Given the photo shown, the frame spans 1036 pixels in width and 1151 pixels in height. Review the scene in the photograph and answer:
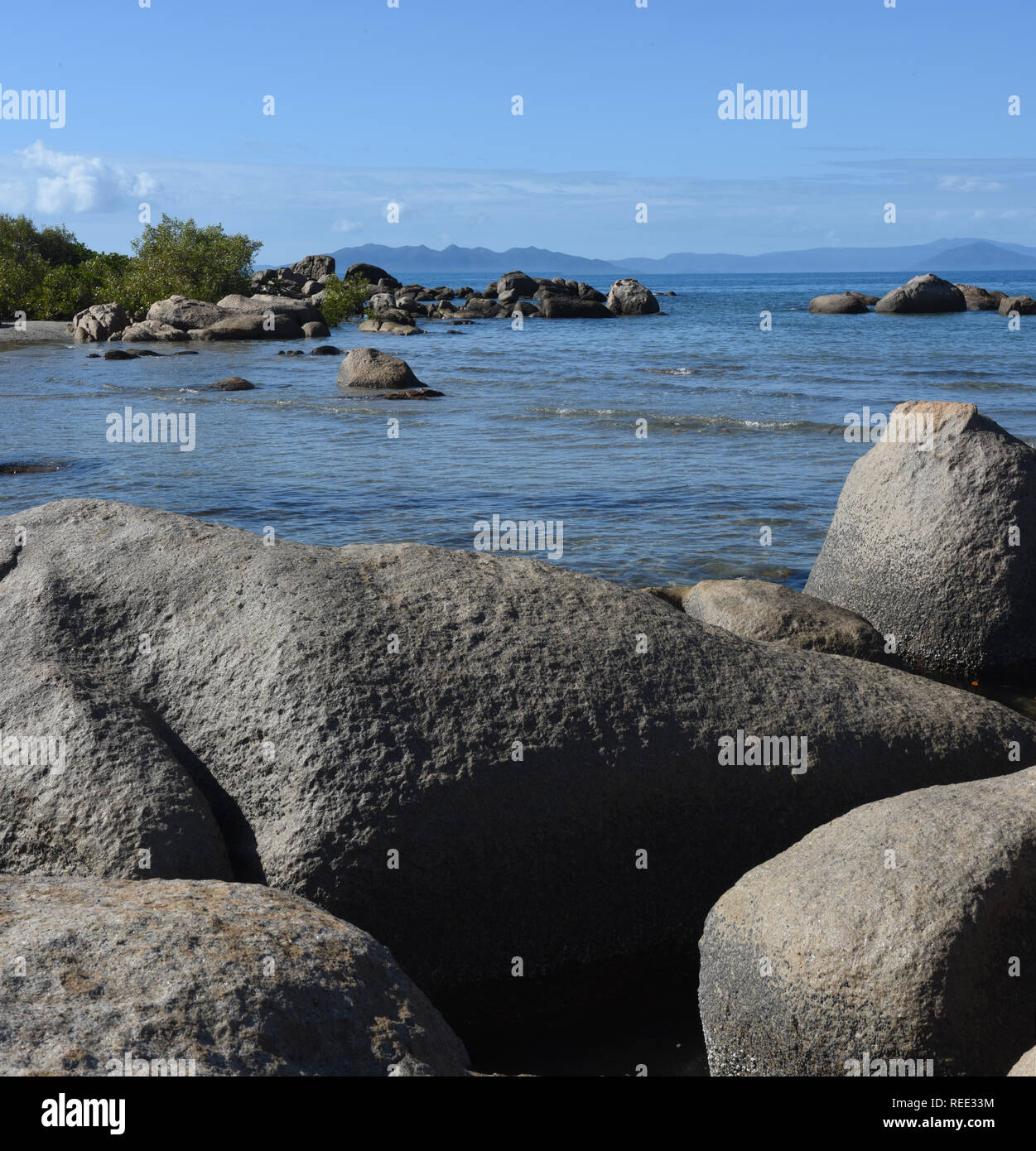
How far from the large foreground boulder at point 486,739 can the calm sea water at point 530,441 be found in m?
4.92

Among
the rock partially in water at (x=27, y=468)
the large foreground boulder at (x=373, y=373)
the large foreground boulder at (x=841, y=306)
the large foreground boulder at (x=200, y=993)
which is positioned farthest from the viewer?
the large foreground boulder at (x=841, y=306)

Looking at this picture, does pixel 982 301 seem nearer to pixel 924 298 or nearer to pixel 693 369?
pixel 924 298

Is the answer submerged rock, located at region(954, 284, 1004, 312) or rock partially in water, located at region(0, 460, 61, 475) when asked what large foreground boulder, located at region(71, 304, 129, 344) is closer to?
rock partially in water, located at region(0, 460, 61, 475)

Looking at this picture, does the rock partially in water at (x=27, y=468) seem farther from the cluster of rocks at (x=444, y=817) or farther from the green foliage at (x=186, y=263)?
the green foliage at (x=186, y=263)

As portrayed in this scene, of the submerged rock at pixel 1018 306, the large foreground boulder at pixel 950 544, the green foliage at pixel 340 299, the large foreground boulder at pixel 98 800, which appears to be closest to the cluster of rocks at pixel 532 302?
the green foliage at pixel 340 299

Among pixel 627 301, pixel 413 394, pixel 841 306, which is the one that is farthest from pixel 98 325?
pixel 841 306

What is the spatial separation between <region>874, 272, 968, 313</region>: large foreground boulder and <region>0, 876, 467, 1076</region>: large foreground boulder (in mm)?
66195

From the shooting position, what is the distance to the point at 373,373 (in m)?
26.4

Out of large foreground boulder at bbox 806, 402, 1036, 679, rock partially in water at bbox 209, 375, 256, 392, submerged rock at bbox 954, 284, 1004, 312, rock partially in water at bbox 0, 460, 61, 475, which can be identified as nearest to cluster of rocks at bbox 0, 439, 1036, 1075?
large foreground boulder at bbox 806, 402, 1036, 679

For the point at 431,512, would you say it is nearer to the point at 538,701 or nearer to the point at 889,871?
the point at 538,701

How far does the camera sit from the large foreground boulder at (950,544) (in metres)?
7.04

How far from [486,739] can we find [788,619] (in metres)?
3.12

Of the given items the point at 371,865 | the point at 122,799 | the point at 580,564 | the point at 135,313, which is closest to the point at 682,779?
the point at 371,865

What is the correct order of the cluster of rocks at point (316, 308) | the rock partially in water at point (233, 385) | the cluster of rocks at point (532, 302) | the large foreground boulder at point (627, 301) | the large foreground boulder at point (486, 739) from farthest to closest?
the large foreground boulder at point (627, 301)
the cluster of rocks at point (532, 302)
the cluster of rocks at point (316, 308)
the rock partially in water at point (233, 385)
the large foreground boulder at point (486, 739)
